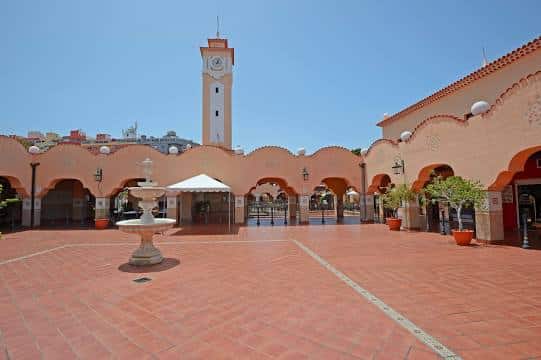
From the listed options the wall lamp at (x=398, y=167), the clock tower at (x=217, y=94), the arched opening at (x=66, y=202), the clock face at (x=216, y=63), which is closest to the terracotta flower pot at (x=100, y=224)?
the arched opening at (x=66, y=202)

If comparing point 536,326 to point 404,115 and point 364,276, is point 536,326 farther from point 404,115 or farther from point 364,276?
point 404,115

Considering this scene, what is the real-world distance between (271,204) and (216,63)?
17.1 meters

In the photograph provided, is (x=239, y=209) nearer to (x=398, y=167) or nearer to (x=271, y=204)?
(x=271, y=204)

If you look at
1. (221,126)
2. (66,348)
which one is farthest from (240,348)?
(221,126)

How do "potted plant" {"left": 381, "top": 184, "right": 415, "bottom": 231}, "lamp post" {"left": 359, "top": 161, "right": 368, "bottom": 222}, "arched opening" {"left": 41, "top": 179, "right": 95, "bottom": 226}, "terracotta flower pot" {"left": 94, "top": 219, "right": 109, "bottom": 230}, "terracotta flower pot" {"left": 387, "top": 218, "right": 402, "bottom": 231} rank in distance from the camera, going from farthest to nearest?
1. "arched opening" {"left": 41, "top": 179, "right": 95, "bottom": 226}
2. "lamp post" {"left": 359, "top": 161, "right": 368, "bottom": 222}
3. "terracotta flower pot" {"left": 94, "top": 219, "right": 109, "bottom": 230}
4. "terracotta flower pot" {"left": 387, "top": 218, "right": 402, "bottom": 231}
5. "potted plant" {"left": 381, "top": 184, "right": 415, "bottom": 231}

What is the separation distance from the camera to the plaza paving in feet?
11.0

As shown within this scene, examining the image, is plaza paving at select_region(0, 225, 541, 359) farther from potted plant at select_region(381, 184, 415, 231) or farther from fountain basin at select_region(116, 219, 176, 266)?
potted plant at select_region(381, 184, 415, 231)

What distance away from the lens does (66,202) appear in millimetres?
21000

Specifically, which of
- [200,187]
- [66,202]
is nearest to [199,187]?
[200,187]

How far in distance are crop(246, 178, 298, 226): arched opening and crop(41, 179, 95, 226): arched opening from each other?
1217 centimetres

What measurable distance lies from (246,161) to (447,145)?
11.1 m

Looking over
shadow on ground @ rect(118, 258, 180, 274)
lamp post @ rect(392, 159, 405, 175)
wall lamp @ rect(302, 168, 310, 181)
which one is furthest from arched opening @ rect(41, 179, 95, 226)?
lamp post @ rect(392, 159, 405, 175)

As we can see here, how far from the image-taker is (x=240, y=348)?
335 centimetres

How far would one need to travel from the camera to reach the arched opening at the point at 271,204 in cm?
1945
